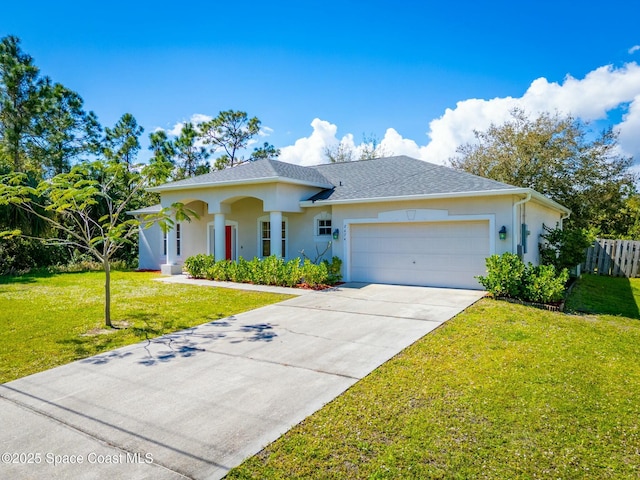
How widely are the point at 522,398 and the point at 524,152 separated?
2154 cm

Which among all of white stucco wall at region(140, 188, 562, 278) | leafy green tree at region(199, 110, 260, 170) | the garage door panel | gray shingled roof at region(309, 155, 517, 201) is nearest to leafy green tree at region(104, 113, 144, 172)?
leafy green tree at region(199, 110, 260, 170)

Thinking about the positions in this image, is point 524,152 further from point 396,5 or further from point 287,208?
point 287,208

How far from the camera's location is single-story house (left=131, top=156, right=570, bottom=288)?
11.2m

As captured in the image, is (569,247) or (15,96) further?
(15,96)

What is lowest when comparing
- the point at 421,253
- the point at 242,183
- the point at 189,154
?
the point at 421,253

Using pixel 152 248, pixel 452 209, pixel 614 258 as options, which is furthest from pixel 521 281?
pixel 152 248

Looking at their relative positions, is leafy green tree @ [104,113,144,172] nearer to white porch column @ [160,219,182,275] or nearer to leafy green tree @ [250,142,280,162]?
leafy green tree @ [250,142,280,162]

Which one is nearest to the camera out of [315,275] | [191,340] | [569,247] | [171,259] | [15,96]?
[191,340]

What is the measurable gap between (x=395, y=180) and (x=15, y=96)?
24719 millimetres

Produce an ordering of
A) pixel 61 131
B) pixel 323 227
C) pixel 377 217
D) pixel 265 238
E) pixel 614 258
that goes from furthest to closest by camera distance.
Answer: pixel 61 131 < pixel 614 258 < pixel 265 238 < pixel 323 227 < pixel 377 217

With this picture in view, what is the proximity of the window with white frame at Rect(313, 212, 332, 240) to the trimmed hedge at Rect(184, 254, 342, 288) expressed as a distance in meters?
1.15

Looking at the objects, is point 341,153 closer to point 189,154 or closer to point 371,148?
point 371,148

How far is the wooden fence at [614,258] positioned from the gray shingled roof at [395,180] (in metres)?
9.18

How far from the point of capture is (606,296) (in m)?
12.0
